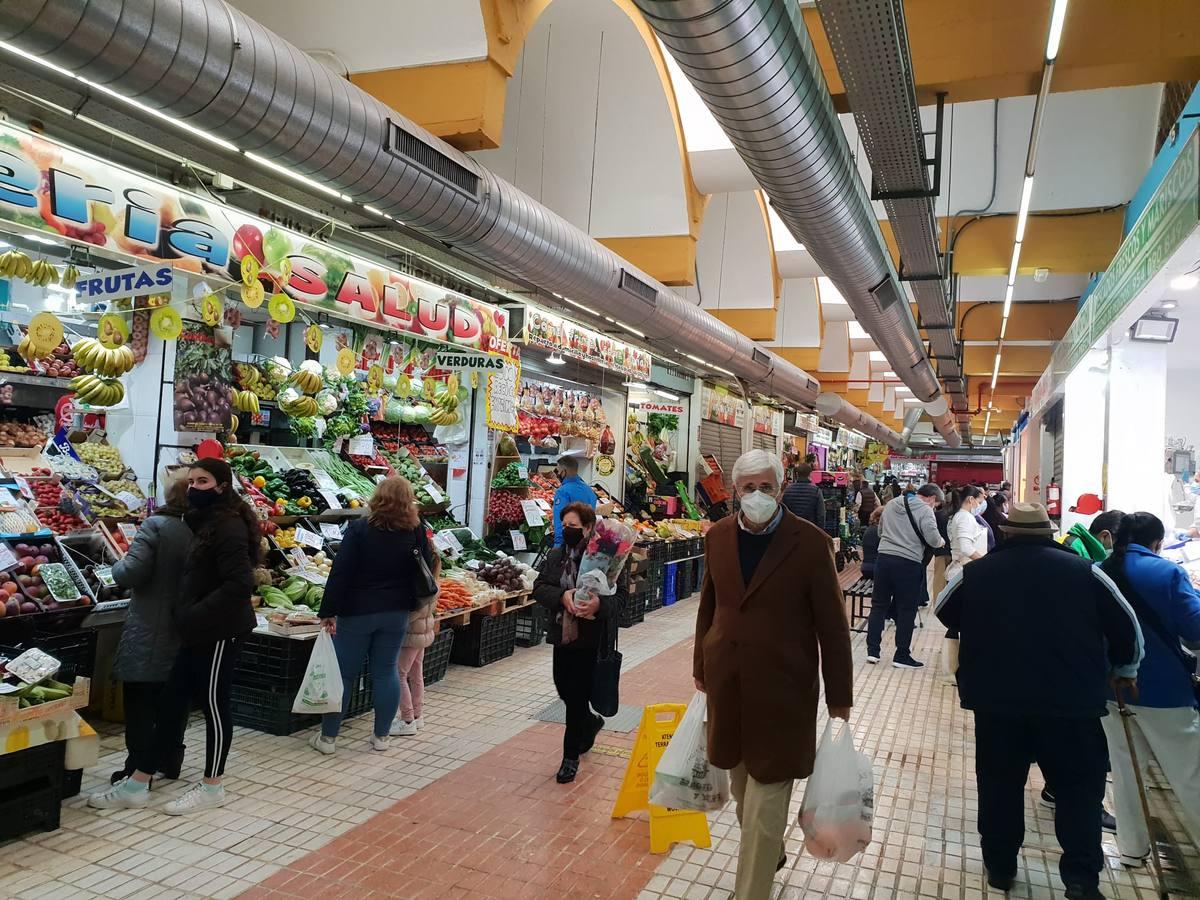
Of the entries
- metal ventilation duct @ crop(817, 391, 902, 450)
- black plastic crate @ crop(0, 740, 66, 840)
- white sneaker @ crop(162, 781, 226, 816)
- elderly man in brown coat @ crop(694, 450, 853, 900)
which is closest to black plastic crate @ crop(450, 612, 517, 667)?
white sneaker @ crop(162, 781, 226, 816)

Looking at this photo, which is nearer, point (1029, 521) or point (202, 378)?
point (1029, 521)

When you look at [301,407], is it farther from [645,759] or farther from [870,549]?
[870,549]

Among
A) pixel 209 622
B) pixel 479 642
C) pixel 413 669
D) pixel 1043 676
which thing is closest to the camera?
pixel 1043 676

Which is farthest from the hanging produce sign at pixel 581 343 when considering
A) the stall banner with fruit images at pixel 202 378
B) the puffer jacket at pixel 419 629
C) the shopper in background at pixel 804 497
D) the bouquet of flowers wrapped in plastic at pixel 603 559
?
the bouquet of flowers wrapped in plastic at pixel 603 559

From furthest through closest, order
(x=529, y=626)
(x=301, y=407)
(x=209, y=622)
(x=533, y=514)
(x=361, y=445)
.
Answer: (x=533, y=514) < (x=361, y=445) < (x=529, y=626) < (x=301, y=407) < (x=209, y=622)

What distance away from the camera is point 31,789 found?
3.69 metres

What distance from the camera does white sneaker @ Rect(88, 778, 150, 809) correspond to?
154 inches

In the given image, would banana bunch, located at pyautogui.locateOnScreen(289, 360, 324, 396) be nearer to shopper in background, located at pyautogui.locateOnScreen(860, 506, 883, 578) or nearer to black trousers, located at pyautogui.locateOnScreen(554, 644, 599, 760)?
black trousers, located at pyautogui.locateOnScreen(554, 644, 599, 760)

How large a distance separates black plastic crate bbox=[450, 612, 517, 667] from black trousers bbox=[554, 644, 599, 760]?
98.9 inches

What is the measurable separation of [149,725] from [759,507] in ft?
10.6

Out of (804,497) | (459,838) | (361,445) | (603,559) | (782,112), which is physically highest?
(782,112)

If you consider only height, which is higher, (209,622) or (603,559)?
(603,559)

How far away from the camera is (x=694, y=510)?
45.6 ft

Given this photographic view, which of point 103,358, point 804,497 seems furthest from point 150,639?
point 804,497
